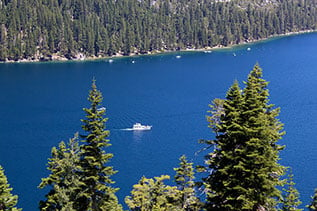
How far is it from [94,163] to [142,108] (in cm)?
8952

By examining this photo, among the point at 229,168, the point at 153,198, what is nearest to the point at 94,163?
the point at 153,198

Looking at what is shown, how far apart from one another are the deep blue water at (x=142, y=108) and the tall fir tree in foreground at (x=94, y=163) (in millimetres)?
38644

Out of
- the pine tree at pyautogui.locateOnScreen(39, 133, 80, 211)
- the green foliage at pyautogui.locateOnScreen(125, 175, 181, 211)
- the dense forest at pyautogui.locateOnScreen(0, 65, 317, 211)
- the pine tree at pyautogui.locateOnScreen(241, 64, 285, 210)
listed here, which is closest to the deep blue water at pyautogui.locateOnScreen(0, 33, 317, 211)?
the pine tree at pyautogui.locateOnScreen(39, 133, 80, 211)

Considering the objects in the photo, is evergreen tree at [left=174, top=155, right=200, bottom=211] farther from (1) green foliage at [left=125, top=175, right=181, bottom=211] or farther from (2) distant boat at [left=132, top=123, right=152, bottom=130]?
(2) distant boat at [left=132, top=123, right=152, bottom=130]

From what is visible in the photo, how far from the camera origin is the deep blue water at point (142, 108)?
83.6m

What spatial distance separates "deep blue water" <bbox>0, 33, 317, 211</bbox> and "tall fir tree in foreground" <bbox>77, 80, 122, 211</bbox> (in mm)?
38644

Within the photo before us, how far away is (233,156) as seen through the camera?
2548 cm

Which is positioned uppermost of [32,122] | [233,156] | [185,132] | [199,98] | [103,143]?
[199,98]

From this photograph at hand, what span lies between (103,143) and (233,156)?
400 inches

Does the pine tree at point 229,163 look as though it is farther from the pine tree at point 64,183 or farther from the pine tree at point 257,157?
the pine tree at point 64,183

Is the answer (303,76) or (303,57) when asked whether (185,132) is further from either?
(303,57)

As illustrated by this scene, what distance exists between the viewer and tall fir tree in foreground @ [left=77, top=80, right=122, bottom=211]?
32219mm

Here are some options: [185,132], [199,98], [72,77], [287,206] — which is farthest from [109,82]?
[287,206]

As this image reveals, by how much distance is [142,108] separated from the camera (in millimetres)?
121750
